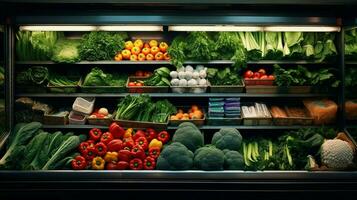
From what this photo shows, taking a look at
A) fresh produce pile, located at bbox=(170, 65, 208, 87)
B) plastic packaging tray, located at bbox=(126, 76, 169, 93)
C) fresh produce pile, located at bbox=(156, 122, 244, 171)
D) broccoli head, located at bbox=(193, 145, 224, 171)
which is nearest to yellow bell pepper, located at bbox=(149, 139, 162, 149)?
fresh produce pile, located at bbox=(156, 122, 244, 171)

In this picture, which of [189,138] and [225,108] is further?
[225,108]

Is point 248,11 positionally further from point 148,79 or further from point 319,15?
point 148,79

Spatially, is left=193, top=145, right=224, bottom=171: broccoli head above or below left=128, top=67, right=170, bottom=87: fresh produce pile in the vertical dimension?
below

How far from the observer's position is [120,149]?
557cm

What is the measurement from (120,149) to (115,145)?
0.28 ft

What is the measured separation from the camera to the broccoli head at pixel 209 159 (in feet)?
16.9

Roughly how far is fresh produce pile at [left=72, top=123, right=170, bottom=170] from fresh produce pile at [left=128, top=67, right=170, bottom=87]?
0.72 m

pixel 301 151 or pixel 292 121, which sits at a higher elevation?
pixel 292 121

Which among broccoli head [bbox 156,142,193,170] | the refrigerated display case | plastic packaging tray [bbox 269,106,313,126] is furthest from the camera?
plastic packaging tray [bbox 269,106,313,126]

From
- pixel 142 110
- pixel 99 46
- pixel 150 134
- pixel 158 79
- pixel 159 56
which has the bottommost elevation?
pixel 150 134

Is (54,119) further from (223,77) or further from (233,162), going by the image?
(233,162)

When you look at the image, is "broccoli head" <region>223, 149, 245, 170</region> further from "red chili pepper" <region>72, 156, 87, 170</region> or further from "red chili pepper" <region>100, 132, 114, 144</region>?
"red chili pepper" <region>72, 156, 87, 170</region>

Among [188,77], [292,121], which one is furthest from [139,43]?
[292,121]

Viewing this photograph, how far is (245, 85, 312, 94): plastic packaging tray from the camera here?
20.0 ft
